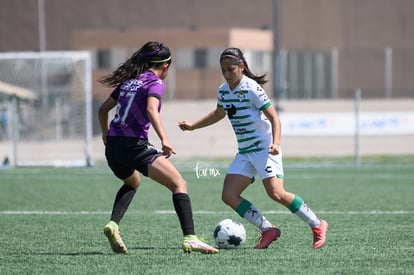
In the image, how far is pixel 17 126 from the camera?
24.9 metres

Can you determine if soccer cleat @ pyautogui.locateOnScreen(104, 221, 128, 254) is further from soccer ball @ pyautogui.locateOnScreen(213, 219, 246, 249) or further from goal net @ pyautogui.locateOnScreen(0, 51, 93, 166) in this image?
goal net @ pyautogui.locateOnScreen(0, 51, 93, 166)

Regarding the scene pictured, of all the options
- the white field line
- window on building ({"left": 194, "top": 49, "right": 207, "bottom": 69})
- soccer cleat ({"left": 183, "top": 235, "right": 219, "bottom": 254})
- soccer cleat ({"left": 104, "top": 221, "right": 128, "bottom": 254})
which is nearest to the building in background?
window on building ({"left": 194, "top": 49, "right": 207, "bottom": 69})

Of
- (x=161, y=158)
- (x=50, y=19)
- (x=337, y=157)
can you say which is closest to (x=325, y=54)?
(x=50, y=19)

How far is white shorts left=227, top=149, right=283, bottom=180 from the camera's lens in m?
8.89

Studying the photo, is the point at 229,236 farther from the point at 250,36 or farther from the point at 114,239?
the point at 250,36

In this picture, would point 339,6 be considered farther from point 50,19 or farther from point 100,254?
point 100,254

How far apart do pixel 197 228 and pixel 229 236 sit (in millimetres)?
2029

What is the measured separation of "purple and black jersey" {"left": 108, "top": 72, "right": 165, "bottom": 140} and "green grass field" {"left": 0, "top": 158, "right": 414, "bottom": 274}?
3.69 feet

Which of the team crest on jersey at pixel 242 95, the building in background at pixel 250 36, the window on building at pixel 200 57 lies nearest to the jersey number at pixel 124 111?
the team crest on jersey at pixel 242 95

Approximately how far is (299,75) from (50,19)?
13.3m

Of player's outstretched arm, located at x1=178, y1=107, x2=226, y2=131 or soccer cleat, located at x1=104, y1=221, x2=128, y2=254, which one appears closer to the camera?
soccer cleat, located at x1=104, y1=221, x2=128, y2=254

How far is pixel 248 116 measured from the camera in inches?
352

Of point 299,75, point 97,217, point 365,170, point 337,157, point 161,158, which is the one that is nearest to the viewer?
point 161,158

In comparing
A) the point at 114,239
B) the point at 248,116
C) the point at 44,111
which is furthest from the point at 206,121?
the point at 44,111
